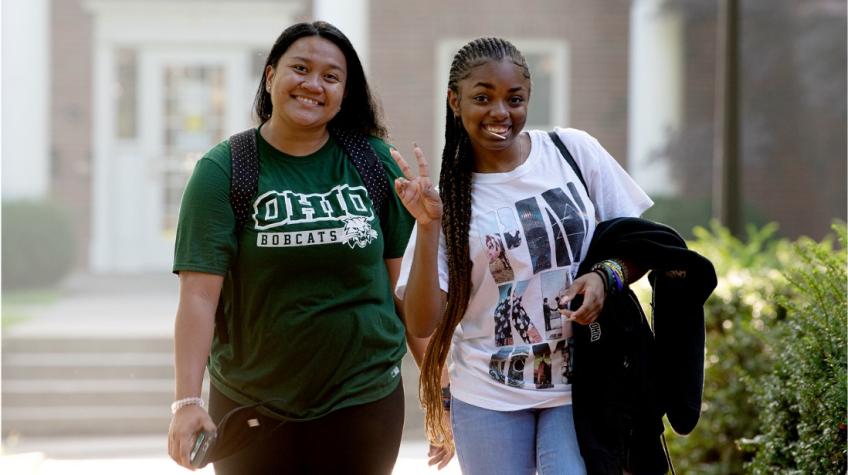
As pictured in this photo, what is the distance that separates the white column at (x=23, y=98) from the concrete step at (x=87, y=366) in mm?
4113

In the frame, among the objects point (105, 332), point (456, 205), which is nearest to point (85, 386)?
point (105, 332)

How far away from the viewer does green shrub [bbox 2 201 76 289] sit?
12539mm

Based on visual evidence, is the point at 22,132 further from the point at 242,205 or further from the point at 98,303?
the point at 242,205

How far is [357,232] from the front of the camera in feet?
9.59

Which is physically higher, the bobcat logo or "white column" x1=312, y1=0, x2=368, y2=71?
"white column" x1=312, y1=0, x2=368, y2=71

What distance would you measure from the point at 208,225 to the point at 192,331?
28cm

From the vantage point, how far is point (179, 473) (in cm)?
665

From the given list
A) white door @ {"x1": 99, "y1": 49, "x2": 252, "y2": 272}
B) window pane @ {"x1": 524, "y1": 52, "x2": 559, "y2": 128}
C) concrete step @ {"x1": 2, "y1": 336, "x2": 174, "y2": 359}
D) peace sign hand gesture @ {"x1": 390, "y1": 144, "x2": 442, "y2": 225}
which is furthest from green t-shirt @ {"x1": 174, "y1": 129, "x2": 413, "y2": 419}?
window pane @ {"x1": 524, "y1": 52, "x2": 559, "y2": 128}

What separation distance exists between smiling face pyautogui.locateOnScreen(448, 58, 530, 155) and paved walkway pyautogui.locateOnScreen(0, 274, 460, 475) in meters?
2.91

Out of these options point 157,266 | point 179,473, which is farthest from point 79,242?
point 179,473

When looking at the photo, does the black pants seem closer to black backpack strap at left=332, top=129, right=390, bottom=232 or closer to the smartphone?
the smartphone

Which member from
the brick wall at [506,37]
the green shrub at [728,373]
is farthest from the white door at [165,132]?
the green shrub at [728,373]

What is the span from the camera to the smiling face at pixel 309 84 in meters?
2.95

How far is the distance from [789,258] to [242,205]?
4.35 meters
